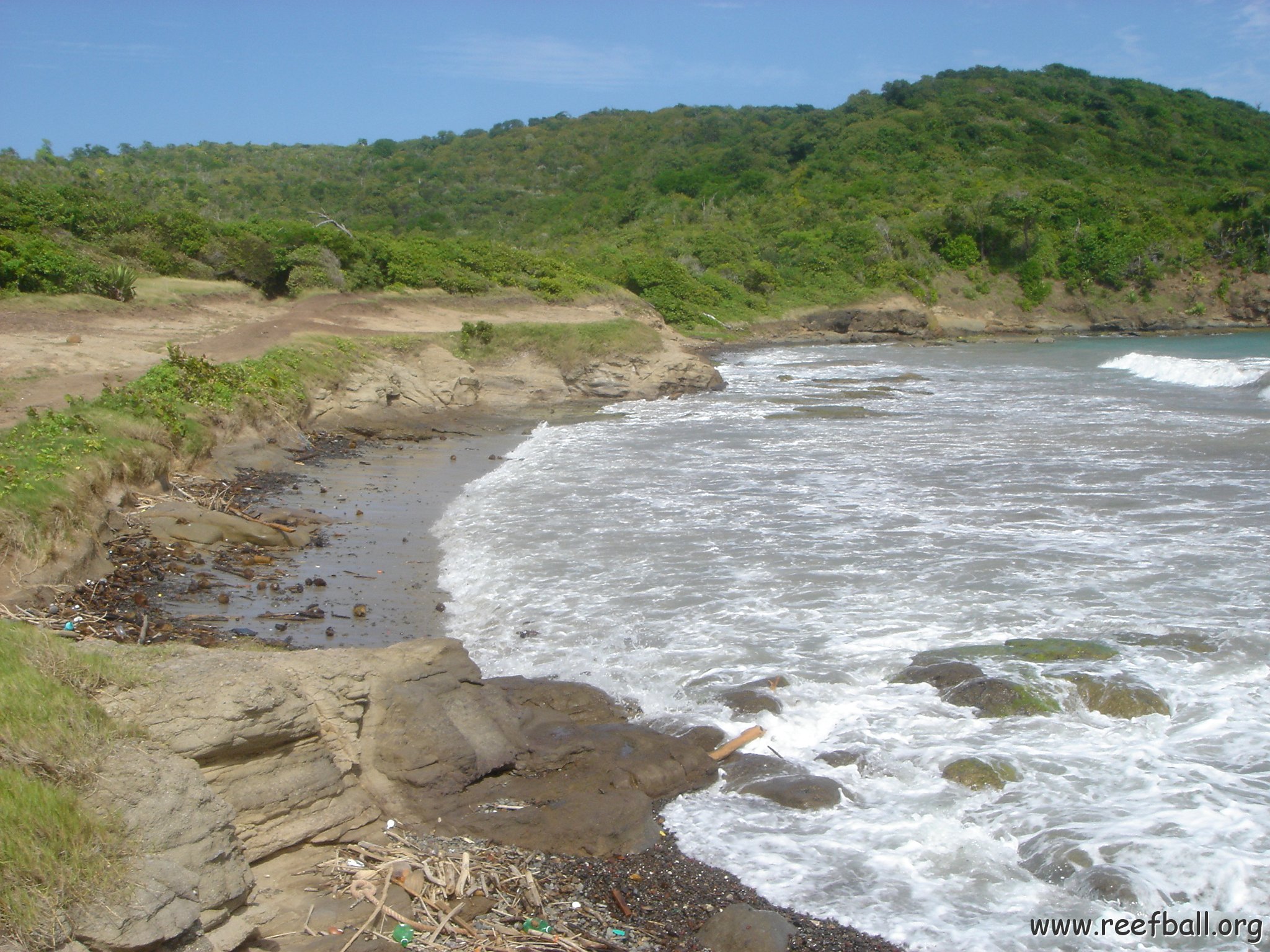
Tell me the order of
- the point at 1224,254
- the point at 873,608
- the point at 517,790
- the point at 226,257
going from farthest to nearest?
the point at 1224,254
the point at 226,257
the point at 873,608
the point at 517,790

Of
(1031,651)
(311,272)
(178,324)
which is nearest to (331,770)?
(1031,651)

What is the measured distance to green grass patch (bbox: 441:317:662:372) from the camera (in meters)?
23.4

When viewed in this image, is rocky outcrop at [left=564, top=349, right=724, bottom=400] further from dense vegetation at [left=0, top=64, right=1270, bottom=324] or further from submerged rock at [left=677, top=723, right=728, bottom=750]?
submerged rock at [left=677, top=723, right=728, bottom=750]

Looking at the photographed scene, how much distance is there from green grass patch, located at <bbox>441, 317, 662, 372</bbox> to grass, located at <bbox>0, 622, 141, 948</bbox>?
60.6 feet

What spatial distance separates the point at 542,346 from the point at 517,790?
1908 cm

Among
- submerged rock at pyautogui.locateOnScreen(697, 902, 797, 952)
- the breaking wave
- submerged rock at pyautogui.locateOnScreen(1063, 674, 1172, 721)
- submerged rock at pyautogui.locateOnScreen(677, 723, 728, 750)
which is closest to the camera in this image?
submerged rock at pyautogui.locateOnScreen(697, 902, 797, 952)

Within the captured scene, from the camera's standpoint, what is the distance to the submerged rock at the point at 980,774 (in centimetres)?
597

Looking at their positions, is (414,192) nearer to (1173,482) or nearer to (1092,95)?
(1092,95)

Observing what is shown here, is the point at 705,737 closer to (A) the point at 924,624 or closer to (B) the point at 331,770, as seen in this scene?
(B) the point at 331,770

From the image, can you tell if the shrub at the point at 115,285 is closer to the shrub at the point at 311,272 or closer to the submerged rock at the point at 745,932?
the shrub at the point at 311,272

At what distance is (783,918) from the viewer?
4680 millimetres

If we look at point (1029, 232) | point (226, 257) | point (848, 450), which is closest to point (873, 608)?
point (848, 450)

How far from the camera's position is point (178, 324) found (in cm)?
2138

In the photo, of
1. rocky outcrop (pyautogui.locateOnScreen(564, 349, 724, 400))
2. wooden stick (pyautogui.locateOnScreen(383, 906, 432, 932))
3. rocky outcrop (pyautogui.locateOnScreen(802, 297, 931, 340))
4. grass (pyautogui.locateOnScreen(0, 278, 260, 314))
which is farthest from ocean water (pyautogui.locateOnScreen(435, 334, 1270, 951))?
rocky outcrop (pyautogui.locateOnScreen(802, 297, 931, 340))
